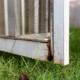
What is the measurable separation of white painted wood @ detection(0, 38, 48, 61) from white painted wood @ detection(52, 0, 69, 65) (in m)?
0.08

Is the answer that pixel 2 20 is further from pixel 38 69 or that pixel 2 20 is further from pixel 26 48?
pixel 38 69

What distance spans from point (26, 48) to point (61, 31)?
10.8 inches

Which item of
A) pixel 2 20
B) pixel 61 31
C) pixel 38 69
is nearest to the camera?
pixel 61 31

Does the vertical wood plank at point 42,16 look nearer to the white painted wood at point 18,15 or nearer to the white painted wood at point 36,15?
the white painted wood at point 36,15

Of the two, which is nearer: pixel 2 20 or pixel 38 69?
pixel 38 69

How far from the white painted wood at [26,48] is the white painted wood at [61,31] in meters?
0.08

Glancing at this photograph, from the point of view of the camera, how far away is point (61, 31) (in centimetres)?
135

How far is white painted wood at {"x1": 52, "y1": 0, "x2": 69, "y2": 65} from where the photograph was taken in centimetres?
132

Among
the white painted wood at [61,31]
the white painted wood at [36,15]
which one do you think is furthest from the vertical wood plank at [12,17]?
the white painted wood at [61,31]

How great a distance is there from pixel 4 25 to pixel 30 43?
0.90 feet

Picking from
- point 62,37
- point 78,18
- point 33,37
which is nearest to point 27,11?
point 33,37

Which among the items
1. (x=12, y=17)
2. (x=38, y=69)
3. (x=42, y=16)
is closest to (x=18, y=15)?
(x=12, y=17)

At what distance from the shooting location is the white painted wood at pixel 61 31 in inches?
52.1

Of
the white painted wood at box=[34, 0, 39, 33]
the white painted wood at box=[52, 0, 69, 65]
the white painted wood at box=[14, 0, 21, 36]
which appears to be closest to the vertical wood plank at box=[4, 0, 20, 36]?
the white painted wood at box=[14, 0, 21, 36]
